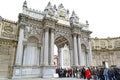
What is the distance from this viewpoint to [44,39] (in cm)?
2155

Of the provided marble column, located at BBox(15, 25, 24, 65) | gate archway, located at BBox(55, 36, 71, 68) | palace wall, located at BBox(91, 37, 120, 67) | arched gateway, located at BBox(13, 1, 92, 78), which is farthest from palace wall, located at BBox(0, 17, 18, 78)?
palace wall, located at BBox(91, 37, 120, 67)

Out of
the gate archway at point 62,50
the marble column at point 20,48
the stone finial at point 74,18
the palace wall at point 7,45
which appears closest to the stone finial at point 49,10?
the stone finial at point 74,18

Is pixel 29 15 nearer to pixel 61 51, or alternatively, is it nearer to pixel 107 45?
pixel 61 51

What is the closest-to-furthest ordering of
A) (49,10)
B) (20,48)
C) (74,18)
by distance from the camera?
(20,48)
(49,10)
(74,18)

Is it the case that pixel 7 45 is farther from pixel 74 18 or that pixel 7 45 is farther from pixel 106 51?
pixel 106 51


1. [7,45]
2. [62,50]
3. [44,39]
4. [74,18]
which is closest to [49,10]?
[44,39]

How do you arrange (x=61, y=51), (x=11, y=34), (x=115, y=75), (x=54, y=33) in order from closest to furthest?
(x=115, y=75)
(x=11, y=34)
(x=54, y=33)
(x=61, y=51)

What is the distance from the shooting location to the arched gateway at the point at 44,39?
1923cm

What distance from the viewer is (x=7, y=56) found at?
19375mm

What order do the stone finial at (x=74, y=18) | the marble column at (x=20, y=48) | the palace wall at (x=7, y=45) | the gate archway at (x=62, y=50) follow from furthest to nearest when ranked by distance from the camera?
the stone finial at (x=74, y=18) < the gate archway at (x=62, y=50) < the palace wall at (x=7, y=45) < the marble column at (x=20, y=48)

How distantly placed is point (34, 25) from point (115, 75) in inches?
587

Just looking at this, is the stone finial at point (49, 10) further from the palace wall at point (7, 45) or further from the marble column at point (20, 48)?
the palace wall at point (7, 45)

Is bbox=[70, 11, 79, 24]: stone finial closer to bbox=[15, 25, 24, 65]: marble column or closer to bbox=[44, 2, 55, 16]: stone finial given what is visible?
bbox=[44, 2, 55, 16]: stone finial

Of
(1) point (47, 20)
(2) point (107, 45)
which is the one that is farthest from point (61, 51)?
(2) point (107, 45)
